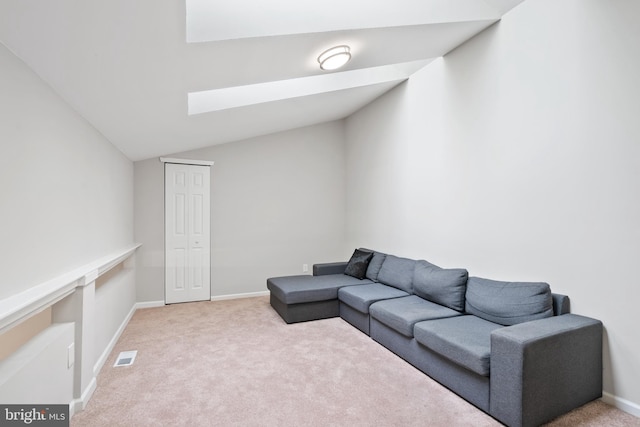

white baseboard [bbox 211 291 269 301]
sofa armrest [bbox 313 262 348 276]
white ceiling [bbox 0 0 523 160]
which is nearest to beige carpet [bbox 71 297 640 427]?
sofa armrest [bbox 313 262 348 276]

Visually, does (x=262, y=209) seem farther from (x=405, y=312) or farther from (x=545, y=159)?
(x=545, y=159)

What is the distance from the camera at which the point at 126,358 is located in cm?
302

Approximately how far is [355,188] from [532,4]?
338 cm

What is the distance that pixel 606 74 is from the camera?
2.23 meters

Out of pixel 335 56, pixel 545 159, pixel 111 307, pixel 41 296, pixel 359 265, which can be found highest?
pixel 335 56

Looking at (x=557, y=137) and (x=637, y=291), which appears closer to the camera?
(x=637, y=291)

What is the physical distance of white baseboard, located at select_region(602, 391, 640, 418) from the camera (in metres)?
2.09

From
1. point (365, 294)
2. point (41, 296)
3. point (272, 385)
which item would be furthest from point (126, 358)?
point (365, 294)

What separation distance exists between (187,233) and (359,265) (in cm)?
268

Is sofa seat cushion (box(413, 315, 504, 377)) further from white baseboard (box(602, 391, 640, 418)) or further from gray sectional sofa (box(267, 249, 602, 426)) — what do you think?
white baseboard (box(602, 391, 640, 418))

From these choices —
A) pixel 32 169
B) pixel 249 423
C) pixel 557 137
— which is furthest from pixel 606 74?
pixel 32 169

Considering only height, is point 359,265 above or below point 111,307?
above

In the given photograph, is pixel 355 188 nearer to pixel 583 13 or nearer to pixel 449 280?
pixel 449 280

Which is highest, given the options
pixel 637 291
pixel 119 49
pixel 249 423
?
pixel 119 49
